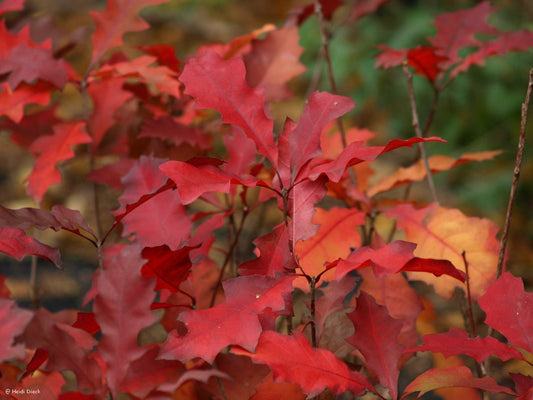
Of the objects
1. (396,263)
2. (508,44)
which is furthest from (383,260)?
(508,44)

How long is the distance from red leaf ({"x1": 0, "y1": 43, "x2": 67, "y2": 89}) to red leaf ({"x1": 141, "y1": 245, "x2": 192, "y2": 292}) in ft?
1.27

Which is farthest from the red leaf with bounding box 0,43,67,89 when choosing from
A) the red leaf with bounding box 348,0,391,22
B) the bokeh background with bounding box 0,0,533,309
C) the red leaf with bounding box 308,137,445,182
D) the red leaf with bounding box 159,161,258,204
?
the bokeh background with bounding box 0,0,533,309

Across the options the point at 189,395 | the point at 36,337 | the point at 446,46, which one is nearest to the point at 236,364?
the point at 189,395

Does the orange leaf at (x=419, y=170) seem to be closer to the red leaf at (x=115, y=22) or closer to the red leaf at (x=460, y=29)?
the red leaf at (x=460, y=29)

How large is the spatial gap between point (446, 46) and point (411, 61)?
0.13 meters

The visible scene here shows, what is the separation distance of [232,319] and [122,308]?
0.34 feet

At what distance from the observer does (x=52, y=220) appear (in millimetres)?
568

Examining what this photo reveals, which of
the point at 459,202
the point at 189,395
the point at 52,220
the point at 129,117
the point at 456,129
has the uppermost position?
the point at 52,220

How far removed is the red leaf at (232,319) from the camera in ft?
1.64

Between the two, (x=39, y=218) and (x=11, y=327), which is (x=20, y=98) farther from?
(x=11, y=327)

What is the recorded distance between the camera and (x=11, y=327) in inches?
17.4

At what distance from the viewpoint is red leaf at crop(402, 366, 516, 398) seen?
54 centimetres

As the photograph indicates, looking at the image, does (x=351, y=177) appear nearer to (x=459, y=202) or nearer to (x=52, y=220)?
(x=52, y=220)

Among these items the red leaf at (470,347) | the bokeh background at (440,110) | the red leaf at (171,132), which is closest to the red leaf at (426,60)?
the red leaf at (171,132)
